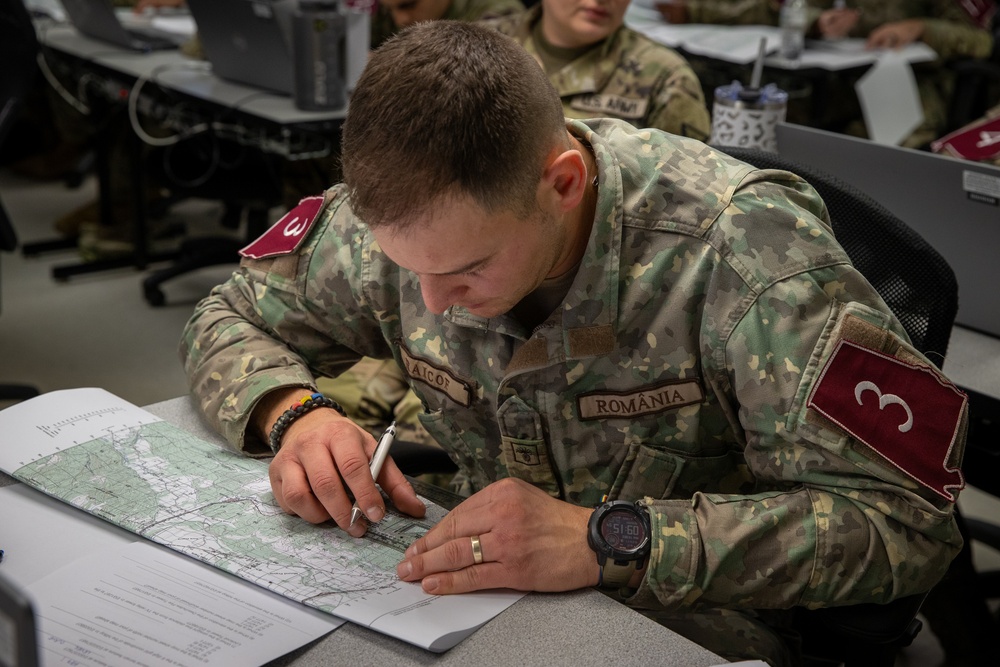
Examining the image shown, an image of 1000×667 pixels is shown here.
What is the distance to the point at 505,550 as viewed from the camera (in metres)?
0.95

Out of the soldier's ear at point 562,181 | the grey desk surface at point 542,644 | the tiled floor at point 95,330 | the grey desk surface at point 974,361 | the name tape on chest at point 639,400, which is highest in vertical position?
the soldier's ear at point 562,181

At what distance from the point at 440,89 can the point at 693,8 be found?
142 inches

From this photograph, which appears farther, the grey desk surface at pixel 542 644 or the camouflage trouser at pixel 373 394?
the camouflage trouser at pixel 373 394

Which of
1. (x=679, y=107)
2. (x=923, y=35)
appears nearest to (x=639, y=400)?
(x=679, y=107)

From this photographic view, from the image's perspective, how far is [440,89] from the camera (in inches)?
36.4

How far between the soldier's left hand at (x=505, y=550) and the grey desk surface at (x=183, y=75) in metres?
2.04

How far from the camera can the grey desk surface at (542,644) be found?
0.86 m

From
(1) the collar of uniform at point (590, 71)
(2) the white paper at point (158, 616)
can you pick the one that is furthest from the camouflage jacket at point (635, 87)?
(2) the white paper at point (158, 616)

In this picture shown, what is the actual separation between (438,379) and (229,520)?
12.3 inches

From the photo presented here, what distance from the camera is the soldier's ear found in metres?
0.99

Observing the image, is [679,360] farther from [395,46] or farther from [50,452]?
[50,452]

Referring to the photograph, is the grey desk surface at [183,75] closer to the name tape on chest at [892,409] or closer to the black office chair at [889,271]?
the black office chair at [889,271]

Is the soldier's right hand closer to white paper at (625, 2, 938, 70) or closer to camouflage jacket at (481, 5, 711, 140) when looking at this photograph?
camouflage jacket at (481, 5, 711, 140)

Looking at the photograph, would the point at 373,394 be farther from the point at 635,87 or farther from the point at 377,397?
the point at 635,87
